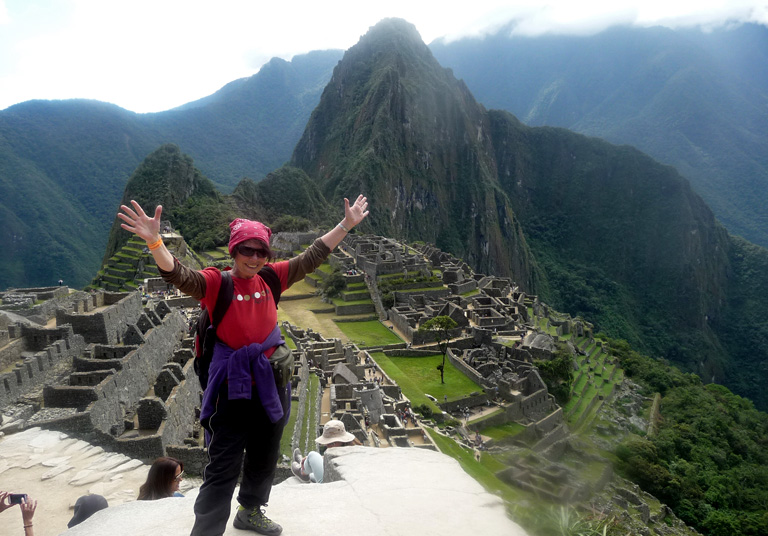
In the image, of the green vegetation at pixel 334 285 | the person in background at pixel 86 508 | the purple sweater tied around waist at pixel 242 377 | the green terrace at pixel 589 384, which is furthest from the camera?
the green vegetation at pixel 334 285

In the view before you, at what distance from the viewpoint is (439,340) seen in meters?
30.7

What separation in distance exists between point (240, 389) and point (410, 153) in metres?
137

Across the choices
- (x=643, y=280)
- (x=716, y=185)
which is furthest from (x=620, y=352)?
(x=716, y=185)

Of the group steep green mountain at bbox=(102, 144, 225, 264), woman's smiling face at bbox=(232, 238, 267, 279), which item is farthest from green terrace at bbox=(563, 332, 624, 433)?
steep green mountain at bbox=(102, 144, 225, 264)

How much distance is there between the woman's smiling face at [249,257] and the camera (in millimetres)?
4324

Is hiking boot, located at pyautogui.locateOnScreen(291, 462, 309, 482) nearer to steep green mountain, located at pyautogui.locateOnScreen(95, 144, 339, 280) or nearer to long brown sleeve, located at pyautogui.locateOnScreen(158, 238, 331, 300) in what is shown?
long brown sleeve, located at pyautogui.locateOnScreen(158, 238, 331, 300)

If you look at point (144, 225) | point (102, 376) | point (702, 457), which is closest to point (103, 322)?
point (102, 376)

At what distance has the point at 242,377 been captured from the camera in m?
4.14

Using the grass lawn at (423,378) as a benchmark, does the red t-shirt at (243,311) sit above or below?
above

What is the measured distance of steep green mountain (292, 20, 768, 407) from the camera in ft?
366

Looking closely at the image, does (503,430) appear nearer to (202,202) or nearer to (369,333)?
(369,333)

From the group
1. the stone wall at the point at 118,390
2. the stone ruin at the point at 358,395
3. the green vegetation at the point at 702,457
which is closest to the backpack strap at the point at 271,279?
the stone wall at the point at 118,390

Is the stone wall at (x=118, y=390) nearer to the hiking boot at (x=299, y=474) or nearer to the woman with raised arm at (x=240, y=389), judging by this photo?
the hiking boot at (x=299, y=474)

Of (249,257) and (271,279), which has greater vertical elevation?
(249,257)
